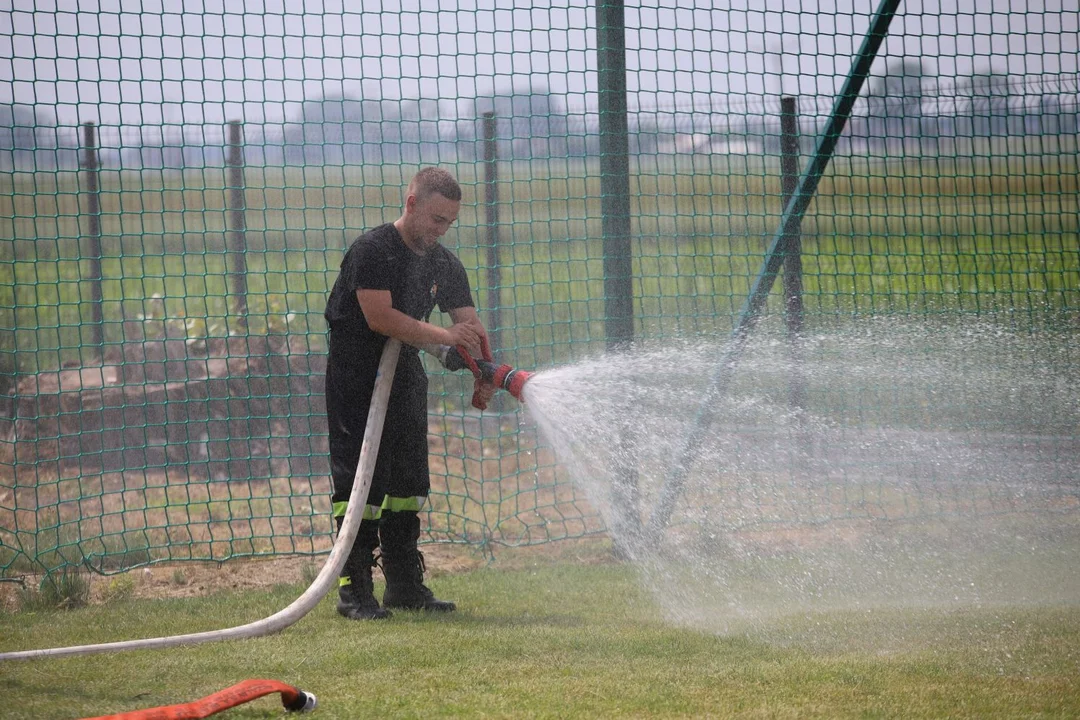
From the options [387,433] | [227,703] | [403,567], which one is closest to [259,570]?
[403,567]

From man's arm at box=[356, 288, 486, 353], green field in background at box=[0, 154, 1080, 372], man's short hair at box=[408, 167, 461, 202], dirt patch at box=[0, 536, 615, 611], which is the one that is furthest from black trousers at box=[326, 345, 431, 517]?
green field in background at box=[0, 154, 1080, 372]

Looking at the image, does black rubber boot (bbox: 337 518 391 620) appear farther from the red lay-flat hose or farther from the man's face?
the man's face

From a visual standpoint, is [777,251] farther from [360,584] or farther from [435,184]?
[360,584]

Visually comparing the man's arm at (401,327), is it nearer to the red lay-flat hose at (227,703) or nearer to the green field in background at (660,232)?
the red lay-flat hose at (227,703)

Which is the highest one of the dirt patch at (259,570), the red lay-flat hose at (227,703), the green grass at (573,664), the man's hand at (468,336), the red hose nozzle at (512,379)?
the man's hand at (468,336)

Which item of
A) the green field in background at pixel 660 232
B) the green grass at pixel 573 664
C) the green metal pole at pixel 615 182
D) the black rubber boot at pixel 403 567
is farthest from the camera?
the green field in background at pixel 660 232

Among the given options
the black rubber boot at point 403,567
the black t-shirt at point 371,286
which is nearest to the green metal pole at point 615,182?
the black rubber boot at point 403,567

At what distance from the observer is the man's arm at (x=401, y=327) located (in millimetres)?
3865

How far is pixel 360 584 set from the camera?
405cm

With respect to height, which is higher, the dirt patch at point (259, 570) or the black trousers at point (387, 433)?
the black trousers at point (387, 433)

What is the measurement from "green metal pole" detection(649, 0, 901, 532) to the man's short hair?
1658mm

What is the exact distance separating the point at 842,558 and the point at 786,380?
1.28 meters

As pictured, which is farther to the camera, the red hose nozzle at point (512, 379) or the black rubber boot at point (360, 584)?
the black rubber boot at point (360, 584)

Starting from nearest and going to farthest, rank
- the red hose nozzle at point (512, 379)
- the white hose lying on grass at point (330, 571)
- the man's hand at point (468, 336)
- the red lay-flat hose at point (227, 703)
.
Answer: the red lay-flat hose at point (227, 703)
the white hose lying on grass at point (330, 571)
the red hose nozzle at point (512, 379)
the man's hand at point (468, 336)
